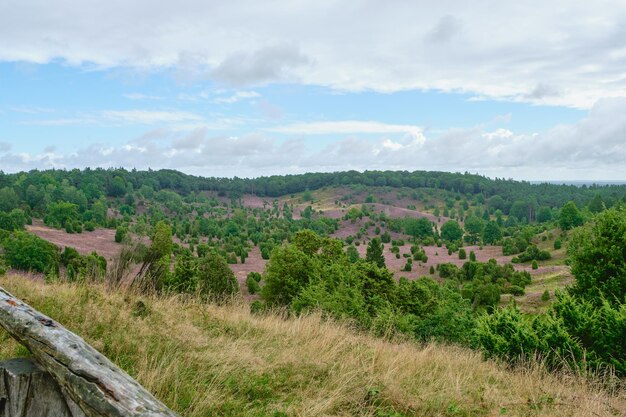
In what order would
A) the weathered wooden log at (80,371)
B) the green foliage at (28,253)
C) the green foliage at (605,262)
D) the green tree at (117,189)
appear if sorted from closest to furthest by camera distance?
1. the weathered wooden log at (80,371)
2. the green foliage at (605,262)
3. the green foliage at (28,253)
4. the green tree at (117,189)

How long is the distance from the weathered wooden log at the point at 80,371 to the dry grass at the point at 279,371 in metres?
1.84

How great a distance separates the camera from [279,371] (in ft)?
20.6

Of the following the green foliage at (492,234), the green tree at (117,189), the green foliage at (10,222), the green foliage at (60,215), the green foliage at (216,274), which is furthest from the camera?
the green tree at (117,189)

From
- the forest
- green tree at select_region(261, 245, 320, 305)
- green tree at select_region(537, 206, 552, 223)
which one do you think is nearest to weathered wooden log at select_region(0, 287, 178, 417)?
the forest

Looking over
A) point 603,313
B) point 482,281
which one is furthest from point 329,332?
point 482,281

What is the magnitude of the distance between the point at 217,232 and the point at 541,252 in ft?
236

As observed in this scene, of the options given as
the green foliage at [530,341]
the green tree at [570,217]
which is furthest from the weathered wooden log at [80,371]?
the green tree at [570,217]

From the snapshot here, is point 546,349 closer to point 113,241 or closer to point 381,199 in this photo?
point 113,241

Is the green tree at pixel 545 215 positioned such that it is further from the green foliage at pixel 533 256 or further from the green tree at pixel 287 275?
the green tree at pixel 287 275

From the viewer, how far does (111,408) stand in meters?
2.92

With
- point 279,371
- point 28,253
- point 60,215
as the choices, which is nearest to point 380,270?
point 279,371

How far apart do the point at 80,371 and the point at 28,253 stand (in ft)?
180

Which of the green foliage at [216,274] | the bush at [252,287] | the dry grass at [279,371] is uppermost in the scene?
the dry grass at [279,371]

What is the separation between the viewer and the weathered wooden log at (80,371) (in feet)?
9.68
